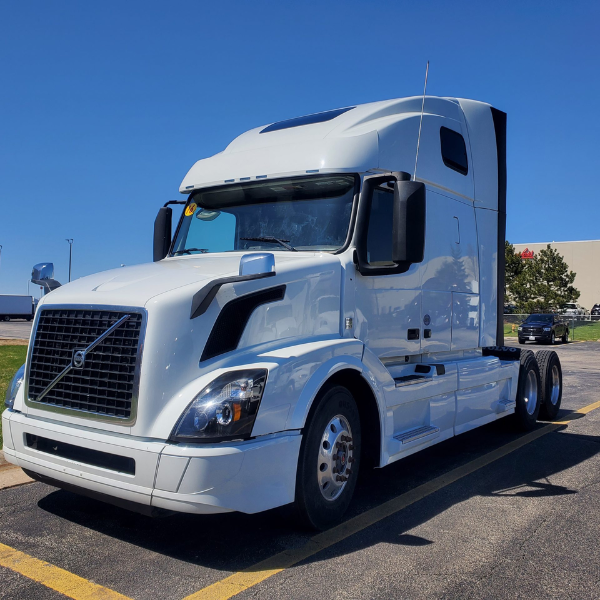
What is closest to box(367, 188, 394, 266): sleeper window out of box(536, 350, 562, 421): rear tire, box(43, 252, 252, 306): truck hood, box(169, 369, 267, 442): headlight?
box(43, 252, 252, 306): truck hood

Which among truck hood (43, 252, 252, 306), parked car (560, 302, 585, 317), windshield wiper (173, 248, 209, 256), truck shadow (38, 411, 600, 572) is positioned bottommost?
truck shadow (38, 411, 600, 572)

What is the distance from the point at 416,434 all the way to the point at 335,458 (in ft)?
3.79

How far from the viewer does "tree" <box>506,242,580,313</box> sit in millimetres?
48500

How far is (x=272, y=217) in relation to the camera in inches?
205

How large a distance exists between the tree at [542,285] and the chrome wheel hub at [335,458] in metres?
47.0

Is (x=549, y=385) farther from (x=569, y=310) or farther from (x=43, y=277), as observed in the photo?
(x=569, y=310)

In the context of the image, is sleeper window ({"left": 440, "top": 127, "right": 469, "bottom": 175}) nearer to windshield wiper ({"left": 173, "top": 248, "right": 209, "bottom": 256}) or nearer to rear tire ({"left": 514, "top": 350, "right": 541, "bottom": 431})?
windshield wiper ({"left": 173, "top": 248, "right": 209, "bottom": 256})

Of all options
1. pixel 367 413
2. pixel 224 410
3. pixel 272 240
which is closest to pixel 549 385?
pixel 367 413

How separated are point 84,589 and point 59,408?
118 centimetres

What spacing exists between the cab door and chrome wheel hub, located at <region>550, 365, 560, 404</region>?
4.26 m

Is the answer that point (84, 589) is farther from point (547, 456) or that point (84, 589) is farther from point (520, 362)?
point (520, 362)

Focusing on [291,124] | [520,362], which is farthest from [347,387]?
Answer: [520,362]

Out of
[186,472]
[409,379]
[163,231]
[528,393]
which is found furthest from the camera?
[528,393]

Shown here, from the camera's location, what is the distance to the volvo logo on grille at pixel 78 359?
3.96 metres
